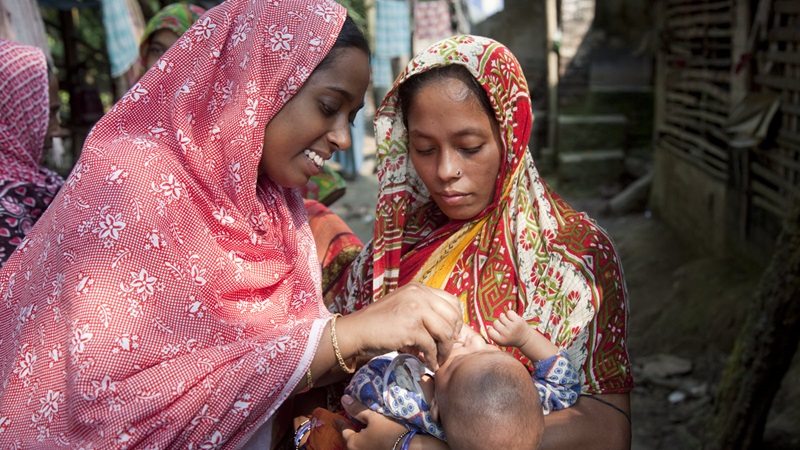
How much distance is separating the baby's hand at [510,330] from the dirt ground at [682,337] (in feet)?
9.96

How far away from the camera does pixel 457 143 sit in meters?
2.24

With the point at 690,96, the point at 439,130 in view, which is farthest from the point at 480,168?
the point at 690,96

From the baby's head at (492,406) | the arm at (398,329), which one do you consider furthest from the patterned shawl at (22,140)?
the baby's head at (492,406)

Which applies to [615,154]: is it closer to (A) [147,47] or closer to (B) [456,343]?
(A) [147,47]

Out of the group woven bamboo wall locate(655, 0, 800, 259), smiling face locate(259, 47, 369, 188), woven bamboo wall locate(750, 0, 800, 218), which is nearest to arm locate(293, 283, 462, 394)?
smiling face locate(259, 47, 369, 188)

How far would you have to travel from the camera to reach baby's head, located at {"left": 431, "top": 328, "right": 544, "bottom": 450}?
6.10 feet

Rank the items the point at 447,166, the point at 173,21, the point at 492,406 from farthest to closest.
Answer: the point at 173,21 < the point at 447,166 < the point at 492,406

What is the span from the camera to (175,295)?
191 cm

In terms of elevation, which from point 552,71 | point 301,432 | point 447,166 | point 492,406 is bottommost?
point 552,71

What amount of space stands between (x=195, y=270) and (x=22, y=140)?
1377mm

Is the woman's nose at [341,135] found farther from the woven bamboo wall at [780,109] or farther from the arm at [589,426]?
the woven bamboo wall at [780,109]

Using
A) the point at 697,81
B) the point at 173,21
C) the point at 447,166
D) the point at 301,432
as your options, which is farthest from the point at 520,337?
the point at 697,81

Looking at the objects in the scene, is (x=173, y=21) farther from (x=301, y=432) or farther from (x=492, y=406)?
(x=492, y=406)

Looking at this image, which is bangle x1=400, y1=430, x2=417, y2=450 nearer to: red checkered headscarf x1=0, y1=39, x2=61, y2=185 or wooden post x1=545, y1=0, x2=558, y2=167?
red checkered headscarf x1=0, y1=39, x2=61, y2=185
